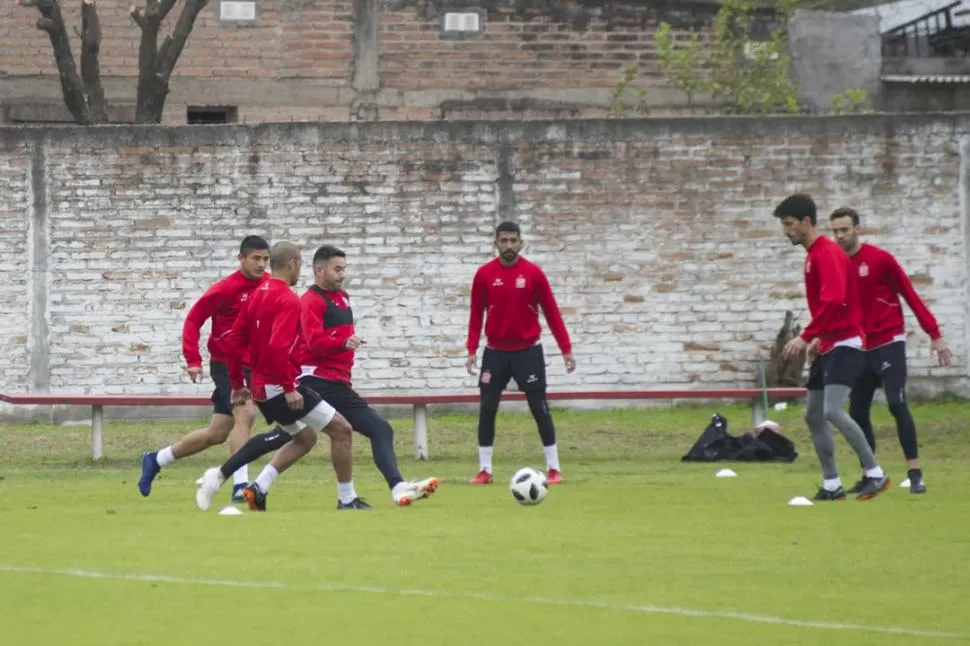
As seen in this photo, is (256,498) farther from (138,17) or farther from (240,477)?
(138,17)

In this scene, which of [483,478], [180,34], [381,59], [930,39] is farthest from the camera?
[930,39]

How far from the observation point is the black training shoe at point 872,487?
13.5 meters

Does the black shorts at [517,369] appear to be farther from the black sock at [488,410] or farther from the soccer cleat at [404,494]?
the soccer cleat at [404,494]

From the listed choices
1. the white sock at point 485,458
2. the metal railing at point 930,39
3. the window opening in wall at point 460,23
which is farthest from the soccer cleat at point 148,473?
the metal railing at point 930,39

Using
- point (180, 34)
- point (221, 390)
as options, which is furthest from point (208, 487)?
point (180, 34)

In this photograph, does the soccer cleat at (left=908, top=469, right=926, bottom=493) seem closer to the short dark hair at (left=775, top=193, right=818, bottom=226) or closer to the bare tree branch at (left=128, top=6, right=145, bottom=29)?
the short dark hair at (left=775, top=193, right=818, bottom=226)

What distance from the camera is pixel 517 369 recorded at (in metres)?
16.5

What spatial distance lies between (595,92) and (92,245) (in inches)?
396

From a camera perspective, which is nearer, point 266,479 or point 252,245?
point 266,479

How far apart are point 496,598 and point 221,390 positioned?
663cm

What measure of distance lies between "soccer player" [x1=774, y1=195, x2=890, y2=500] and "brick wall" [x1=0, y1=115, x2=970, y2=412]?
892cm

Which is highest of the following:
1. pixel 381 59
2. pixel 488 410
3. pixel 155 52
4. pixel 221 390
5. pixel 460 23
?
pixel 460 23

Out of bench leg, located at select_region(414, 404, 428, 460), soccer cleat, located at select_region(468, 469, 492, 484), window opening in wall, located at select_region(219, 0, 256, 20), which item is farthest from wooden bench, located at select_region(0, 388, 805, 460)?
window opening in wall, located at select_region(219, 0, 256, 20)

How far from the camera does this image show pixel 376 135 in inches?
Answer: 885
